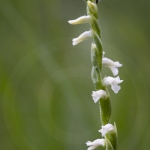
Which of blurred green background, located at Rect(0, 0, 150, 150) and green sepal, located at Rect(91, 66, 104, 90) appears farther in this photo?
blurred green background, located at Rect(0, 0, 150, 150)

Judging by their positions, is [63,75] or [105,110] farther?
[63,75]

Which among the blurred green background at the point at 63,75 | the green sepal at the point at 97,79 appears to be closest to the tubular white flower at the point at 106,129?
the green sepal at the point at 97,79

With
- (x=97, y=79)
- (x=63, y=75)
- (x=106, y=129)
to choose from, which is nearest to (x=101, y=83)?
(x=97, y=79)

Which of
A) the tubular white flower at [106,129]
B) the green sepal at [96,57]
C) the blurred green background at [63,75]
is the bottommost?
the tubular white flower at [106,129]

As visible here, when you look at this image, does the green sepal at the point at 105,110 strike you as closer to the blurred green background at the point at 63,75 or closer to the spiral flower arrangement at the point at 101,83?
the spiral flower arrangement at the point at 101,83

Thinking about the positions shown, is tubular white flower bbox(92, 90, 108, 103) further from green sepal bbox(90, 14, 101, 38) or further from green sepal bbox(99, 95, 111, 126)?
green sepal bbox(90, 14, 101, 38)

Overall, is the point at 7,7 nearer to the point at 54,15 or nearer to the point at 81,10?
the point at 54,15

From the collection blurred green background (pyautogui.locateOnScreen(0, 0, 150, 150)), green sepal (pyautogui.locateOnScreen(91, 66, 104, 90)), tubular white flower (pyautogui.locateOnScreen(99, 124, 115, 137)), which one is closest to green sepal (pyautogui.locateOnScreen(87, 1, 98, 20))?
green sepal (pyautogui.locateOnScreen(91, 66, 104, 90))

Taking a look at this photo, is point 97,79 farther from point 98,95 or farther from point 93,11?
point 93,11
